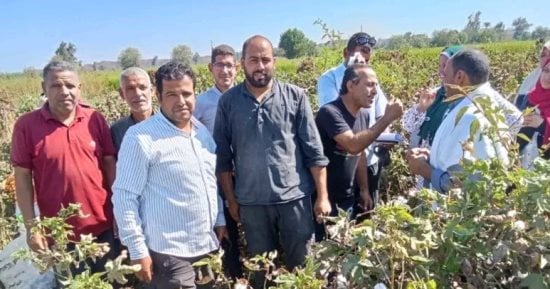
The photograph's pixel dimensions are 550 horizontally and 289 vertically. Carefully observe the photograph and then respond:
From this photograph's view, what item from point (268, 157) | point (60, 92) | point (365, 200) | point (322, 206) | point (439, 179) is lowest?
point (365, 200)

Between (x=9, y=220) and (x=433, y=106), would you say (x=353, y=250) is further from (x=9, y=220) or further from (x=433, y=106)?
(x=9, y=220)

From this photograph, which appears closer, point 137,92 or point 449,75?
point 449,75

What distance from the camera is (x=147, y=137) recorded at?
2.52 meters

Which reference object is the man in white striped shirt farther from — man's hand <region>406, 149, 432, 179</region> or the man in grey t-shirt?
man's hand <region>406, 149, 432, 179</region>

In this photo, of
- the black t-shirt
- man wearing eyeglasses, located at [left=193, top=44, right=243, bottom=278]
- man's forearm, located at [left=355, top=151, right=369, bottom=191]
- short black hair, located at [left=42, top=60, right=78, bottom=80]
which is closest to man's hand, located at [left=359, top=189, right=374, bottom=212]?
man's forearm, located at [left=355, top=151, right=369, bottom=191]

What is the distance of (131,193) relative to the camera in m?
2.50

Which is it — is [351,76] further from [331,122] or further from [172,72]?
[172,72]

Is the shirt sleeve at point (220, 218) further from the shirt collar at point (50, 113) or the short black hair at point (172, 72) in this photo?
the shirt collar at point (50, 113)

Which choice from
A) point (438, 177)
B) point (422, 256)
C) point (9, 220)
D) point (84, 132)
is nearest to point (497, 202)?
point (422, 256)

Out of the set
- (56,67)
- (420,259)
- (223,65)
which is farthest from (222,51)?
(420,259)

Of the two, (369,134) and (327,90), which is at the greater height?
(327,90)

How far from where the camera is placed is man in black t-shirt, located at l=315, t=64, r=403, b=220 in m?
3.16

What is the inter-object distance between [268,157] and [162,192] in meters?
0.61

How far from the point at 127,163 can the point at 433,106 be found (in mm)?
1679
